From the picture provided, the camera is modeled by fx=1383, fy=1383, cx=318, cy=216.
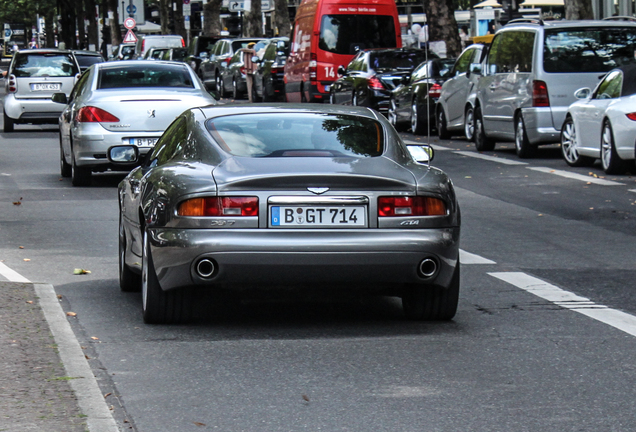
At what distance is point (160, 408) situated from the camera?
5.48m

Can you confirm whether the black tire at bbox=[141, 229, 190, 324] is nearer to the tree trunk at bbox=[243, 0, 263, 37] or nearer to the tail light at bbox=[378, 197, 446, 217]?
the tail light at bbox=[378, 197, 446, 217]

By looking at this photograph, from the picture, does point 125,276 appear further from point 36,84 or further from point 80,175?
point 36,84

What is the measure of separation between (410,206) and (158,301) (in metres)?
1.46

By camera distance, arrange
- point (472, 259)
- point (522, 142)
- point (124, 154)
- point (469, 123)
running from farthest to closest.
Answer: point (469, 123)
point (522, 142)
point (472, 259)
point (124, 154)

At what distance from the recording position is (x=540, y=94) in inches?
774

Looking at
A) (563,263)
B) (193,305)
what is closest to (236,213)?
(193,305)

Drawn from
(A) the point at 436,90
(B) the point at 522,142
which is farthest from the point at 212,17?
(B) the point at 522,142

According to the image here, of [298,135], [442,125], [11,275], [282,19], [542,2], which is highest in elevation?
[542,2]

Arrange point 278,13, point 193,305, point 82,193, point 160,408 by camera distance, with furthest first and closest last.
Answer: point 278,13, point 82,193, point 193,305, point 160,408

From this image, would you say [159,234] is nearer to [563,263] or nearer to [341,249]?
[341,249]

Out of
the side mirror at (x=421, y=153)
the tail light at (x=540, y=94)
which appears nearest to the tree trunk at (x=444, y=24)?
the tail light at (x=540, y=94)

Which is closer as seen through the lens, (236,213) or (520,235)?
(236,213)

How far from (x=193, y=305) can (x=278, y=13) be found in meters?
48.0

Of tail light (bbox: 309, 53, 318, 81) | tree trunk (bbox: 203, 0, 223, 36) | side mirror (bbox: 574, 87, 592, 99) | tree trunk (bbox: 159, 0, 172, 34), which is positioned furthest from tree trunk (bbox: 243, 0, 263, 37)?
side mirror (bbox: 574, 87, 592, 99)
